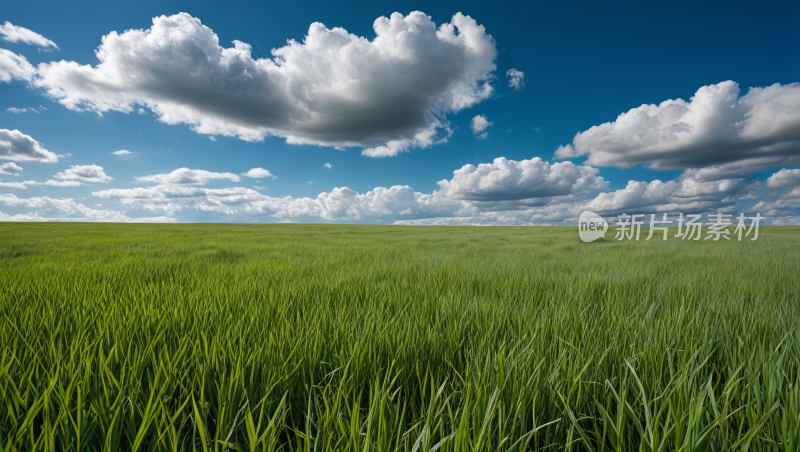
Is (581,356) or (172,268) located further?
(172,268)

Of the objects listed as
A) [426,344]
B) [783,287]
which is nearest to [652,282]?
[783,287]

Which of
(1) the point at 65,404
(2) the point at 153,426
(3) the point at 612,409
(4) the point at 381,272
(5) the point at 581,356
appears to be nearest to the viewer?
(1) the point at 65,404

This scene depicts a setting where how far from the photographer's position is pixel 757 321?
2127 millimetres

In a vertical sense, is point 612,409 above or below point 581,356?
below

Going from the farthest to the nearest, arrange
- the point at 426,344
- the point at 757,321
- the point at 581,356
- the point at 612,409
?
1. the point at 757,321
2. the point at 426,344
3. the point at 581,356
4. the point at 612,409

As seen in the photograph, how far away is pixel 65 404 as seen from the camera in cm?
86

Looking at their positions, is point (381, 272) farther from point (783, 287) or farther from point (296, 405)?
point (783, 287)

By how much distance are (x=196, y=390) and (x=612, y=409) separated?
163cm

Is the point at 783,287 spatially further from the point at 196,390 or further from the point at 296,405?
the point at 196,390

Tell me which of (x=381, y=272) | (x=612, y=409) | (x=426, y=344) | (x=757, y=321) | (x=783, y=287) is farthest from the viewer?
(x=381, y=272)

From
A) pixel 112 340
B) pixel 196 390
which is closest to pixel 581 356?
pixel 196 390

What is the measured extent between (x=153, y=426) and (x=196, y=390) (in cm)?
20

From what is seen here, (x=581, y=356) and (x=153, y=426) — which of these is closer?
(x=153, y=426)

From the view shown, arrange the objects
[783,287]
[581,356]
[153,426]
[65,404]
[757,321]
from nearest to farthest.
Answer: [65,404] → [153,426] → [581,356] → [757,321] → [783,287]
